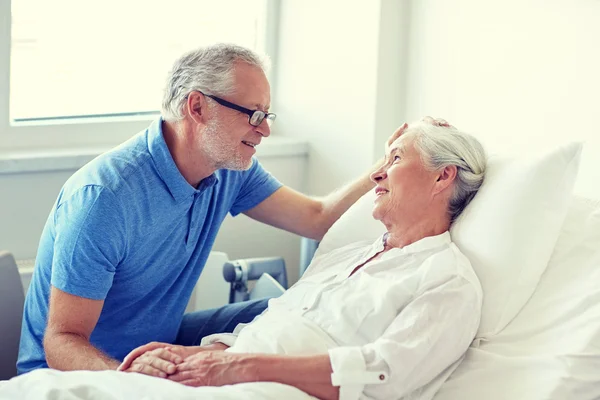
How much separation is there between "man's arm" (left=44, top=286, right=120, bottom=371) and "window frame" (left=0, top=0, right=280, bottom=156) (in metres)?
0.91

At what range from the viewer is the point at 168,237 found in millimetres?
2219

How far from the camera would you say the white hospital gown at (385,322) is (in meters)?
1.74

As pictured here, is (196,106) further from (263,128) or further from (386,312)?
(386,312)

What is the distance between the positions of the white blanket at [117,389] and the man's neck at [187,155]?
2.10 ft

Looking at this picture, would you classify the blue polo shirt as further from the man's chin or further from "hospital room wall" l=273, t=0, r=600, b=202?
"hospital room wall" l=273, t=0, r=600, b=202

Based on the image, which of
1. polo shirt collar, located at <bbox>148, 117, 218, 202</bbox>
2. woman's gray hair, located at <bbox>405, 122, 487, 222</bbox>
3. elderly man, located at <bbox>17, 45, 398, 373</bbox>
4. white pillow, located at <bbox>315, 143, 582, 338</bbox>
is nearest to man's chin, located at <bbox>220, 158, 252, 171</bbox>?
elderly man, located at <bbox>17, 45, 398, 373</bbox>

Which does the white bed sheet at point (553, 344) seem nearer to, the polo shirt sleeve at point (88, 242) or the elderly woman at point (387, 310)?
the elderly woman at point (387, 310)

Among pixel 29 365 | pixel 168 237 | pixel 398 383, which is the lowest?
pixel 29 365

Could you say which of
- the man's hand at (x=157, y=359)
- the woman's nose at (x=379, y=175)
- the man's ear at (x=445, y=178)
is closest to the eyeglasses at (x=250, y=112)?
the woman's nose at (x=379, y=175)

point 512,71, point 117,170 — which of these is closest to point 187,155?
point 117,170

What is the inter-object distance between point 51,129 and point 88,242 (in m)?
1.01

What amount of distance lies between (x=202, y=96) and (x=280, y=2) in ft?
4.11

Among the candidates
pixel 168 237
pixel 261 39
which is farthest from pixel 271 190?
pixel 261 39

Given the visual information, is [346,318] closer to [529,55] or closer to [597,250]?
[597,250]
